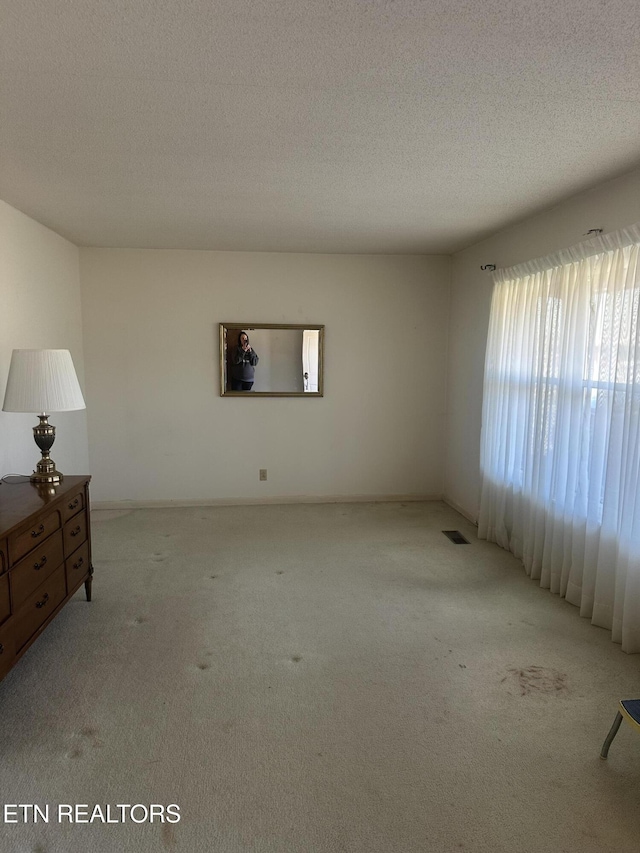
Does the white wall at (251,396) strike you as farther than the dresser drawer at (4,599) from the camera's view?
Yes

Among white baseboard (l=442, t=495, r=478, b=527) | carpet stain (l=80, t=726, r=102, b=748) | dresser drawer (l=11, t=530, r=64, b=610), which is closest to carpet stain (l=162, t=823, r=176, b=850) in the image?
carpet stain (l=80, t=726, r=102, b=748)

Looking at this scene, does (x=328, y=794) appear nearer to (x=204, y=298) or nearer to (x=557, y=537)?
(x=557, y=537)

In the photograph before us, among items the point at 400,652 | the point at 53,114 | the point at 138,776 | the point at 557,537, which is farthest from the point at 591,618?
the point at 53,114

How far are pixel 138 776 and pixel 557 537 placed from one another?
2590 millimetres

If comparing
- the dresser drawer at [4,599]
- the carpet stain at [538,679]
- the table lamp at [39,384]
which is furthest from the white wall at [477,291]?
the dresser drawer at [4,599]

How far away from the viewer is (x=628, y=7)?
1315 millimetres

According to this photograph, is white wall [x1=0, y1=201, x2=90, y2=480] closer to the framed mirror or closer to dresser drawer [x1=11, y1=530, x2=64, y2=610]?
dresser drawer [x1=11, y1=530, x2=64, y2=610]

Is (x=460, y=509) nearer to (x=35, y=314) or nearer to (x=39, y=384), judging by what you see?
(x=39, y=384)

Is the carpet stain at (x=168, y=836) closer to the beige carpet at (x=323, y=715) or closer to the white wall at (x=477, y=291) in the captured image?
the beige carpet at (x=323, y=715)

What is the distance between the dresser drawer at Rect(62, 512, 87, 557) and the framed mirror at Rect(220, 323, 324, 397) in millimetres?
2098

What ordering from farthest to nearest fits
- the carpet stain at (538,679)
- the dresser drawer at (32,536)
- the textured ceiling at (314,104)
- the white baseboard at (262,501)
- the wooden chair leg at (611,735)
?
the white baseboard at (262,501)
the carpet stain at (538,679)
the dresser drawer at (32,536)
the wooden chair leg at (611,735)
the textured ceiling at (314,104)

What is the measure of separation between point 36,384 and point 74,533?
2.80ft

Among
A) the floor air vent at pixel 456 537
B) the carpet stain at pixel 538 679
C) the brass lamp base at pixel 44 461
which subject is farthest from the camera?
the floor air vent at pixel 456 537

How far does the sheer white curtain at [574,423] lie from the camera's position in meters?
2.54
